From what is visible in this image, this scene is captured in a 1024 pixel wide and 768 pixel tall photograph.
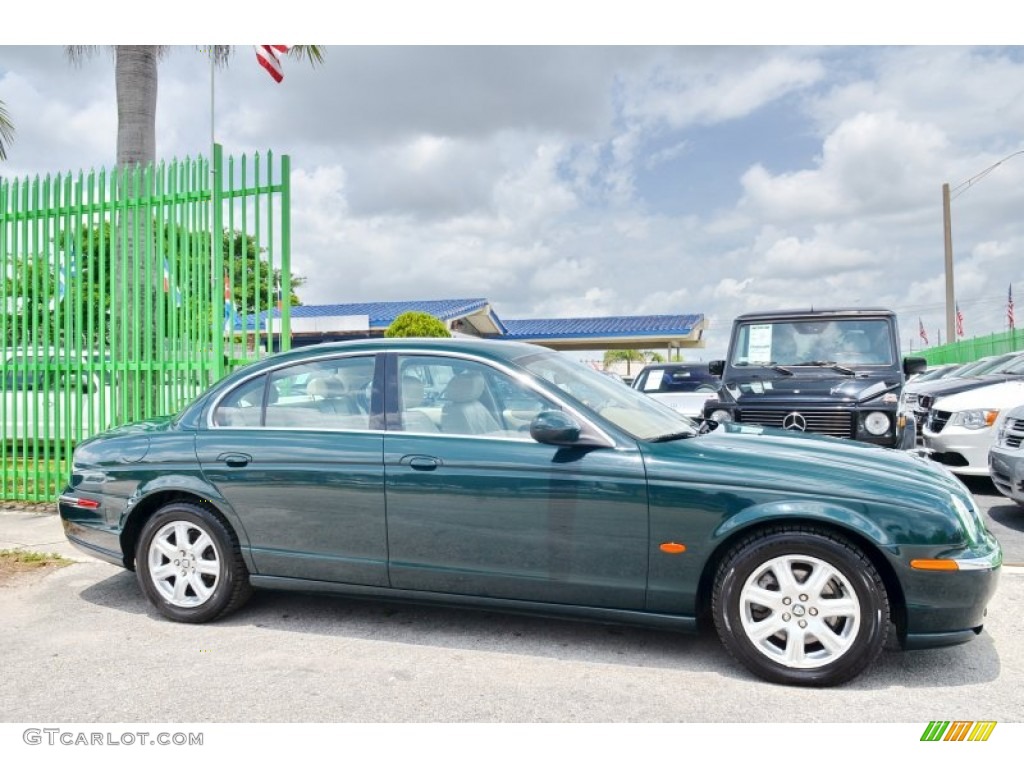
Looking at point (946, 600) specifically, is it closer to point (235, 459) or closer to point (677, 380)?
point (235, 459)

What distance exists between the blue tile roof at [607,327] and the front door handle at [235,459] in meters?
25.6

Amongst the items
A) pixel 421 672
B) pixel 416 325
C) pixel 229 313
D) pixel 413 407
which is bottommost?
pixel 421 672

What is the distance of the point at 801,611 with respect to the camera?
11.7ft

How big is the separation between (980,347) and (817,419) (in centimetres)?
2498

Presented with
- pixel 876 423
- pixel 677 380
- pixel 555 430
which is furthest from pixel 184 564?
pixel 677 380

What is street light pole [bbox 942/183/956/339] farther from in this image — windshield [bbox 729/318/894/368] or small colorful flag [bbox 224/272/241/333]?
small colorful flag [bbox 224/272/241/333]

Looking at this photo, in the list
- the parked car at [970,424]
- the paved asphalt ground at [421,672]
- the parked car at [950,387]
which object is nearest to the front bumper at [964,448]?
the parked car at [970,424]

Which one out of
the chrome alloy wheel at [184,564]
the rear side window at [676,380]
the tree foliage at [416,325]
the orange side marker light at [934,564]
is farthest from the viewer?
the tree foliage at [416,325]

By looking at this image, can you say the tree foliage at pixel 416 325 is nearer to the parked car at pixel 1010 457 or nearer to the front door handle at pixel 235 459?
the parked car at pixel 1010 457

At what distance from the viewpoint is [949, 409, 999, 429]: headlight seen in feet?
27.8

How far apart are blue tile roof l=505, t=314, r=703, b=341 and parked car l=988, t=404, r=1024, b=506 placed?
22.1 m

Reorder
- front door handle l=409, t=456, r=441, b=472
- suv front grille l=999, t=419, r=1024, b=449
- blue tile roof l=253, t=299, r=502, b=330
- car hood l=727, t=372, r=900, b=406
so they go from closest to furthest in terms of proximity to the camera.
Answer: front door handle l=409, t=456, r=441, b=472
suv front grille l=999, t=419, r=1024, b=449
car hood l=727, t=372, r=900, b=406
blue tile roof l=253, t=299, r=502, b=330

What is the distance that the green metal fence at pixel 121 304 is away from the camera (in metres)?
7.05

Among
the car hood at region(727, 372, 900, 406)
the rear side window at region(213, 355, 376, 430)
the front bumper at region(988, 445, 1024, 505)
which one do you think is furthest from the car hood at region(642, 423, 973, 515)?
the car hood at region(727, 372, 900, 406)
